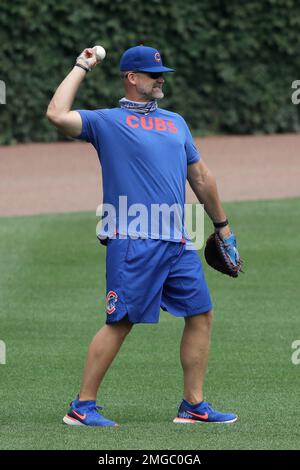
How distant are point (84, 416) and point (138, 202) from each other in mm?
1058

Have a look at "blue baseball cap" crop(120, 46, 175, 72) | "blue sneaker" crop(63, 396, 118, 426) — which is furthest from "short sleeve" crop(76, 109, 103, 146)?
"blue sneaker" crop(63, 396, 118, 426)

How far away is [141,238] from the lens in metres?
6.12

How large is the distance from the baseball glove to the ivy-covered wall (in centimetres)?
1200

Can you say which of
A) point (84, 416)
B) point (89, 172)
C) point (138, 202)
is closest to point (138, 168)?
point (138, 202)

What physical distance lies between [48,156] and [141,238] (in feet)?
39.2

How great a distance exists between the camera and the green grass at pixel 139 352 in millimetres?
5867

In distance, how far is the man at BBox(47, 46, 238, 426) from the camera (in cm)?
605

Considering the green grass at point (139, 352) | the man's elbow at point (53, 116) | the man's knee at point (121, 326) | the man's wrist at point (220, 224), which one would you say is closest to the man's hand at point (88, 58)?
the man's elbow at point (53, 116)

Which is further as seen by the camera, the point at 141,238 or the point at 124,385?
the point at 124,385

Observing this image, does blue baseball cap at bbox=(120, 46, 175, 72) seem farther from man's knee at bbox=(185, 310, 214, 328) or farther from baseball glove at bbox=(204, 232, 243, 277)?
man's knee at bbox=(185, 310, 214, 328)

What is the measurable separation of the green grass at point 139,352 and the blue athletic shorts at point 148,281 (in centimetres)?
55
